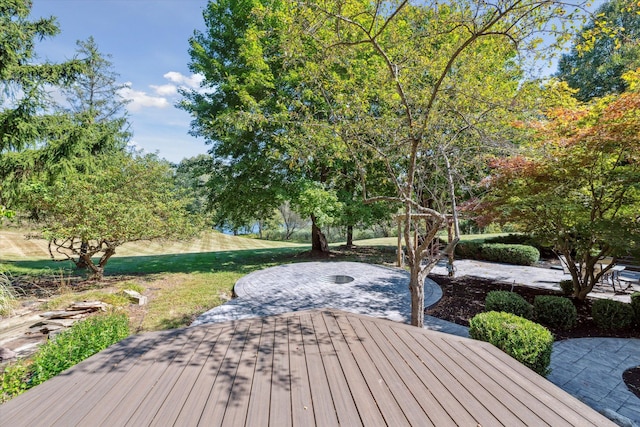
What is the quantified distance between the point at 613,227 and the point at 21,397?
8170 mm

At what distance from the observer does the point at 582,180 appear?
5402 millimetres

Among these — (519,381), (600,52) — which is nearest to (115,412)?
(519,381)

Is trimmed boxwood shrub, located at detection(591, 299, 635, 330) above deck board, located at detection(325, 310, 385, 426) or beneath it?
beneath

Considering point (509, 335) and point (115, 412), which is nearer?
point (115, 412)

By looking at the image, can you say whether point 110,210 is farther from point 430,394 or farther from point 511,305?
point 511,305

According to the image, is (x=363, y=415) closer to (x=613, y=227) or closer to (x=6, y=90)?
(x=613, y=227)

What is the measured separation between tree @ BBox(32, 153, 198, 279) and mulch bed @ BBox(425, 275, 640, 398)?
766 centimetres

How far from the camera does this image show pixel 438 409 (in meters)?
1.94

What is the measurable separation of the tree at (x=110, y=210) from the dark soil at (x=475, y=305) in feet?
25.1

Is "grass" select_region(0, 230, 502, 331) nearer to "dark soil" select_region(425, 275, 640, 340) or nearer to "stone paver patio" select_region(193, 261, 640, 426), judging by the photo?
"stone paver patio" select_region(193, 261, 640, 426)

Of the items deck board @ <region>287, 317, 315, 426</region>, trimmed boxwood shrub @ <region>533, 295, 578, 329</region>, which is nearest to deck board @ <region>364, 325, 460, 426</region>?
Result: deck board @ <region>287, 317, 315, 426</region>

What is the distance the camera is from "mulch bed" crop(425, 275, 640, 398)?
4841 mm

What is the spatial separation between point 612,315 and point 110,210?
36.1 feet

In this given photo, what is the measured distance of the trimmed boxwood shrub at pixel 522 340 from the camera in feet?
10.7
